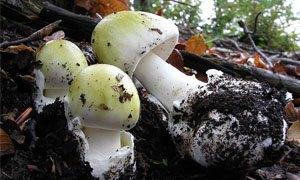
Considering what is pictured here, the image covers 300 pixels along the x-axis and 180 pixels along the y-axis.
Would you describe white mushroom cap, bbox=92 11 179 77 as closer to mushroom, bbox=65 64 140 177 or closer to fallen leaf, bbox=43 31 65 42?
mushroom, bbox=65 64 140 177

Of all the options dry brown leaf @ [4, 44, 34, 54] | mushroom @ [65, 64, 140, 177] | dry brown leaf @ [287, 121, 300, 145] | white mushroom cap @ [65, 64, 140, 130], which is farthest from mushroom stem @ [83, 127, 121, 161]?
dry brown leaf @ [287, 121, 300, 145]

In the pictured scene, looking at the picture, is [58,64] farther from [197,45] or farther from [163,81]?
[197,45]

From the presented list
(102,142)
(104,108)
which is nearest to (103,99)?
(104,108)

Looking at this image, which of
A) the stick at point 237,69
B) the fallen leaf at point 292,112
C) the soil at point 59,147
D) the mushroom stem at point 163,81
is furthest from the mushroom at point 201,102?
the fallen leaf at point 292,112

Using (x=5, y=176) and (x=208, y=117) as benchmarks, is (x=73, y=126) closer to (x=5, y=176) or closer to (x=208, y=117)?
(x=5, y=176)

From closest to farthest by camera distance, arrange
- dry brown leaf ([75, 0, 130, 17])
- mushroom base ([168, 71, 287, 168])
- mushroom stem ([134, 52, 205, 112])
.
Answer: mushroom base ([168, 71, 287, 168])
mushroom stem ([134, 52, 205, 112])
dry brown leaf ([75, 0, 130, 17])
